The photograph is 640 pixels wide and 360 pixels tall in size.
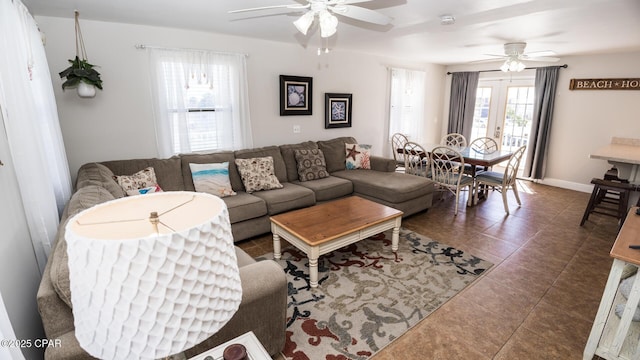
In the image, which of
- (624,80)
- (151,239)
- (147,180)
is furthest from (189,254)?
(624,80)

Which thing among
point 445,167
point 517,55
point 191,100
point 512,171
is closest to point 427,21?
point 517,55

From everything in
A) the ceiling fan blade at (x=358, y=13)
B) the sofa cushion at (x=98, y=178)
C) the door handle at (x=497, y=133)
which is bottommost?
the sofa cushion at (x=98, y=178)

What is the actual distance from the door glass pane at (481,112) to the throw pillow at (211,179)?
5.48 meters

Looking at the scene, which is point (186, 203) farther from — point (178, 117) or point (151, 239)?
point (178, 117)

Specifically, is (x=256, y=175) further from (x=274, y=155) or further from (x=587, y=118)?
(x=587, y=118)

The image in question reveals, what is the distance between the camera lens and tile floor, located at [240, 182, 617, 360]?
6.48ft

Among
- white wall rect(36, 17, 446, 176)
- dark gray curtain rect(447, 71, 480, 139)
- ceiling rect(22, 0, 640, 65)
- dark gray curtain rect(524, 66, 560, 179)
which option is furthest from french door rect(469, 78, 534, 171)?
white wall rect(36, 17, 446, 176)

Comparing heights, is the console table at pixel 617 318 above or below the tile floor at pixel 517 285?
above

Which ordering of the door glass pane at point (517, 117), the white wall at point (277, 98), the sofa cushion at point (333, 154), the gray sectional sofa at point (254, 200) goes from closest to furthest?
the gray sectional sofa at point (254, 200), the white wall at point (277, 98), the sofa cushion at point (333, 154), the door glass pane at point (517, 117)

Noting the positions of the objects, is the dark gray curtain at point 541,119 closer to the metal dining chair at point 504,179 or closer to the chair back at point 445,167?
the metal dining chair at point 504,179

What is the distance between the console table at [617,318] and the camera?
162 centimetres

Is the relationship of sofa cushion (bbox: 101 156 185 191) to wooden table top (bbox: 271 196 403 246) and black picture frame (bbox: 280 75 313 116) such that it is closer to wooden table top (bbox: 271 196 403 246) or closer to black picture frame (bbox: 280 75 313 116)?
wooden table top (bbox: 271 196 403 246)

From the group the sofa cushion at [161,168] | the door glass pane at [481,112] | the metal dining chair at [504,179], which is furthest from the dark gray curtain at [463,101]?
the sofa cushion at [161,168]

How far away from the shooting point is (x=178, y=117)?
12.1 feet
